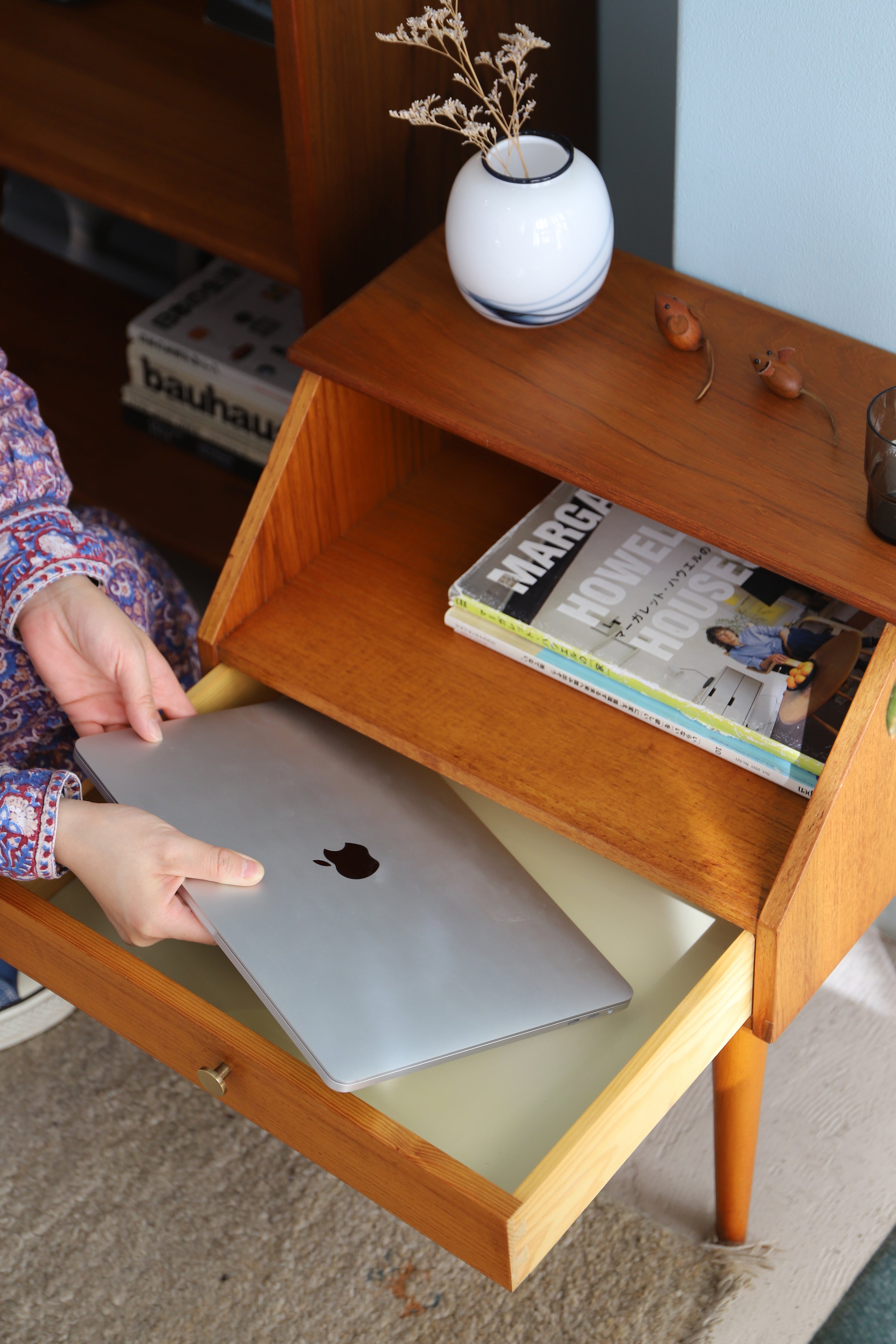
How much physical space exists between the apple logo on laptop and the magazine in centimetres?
21

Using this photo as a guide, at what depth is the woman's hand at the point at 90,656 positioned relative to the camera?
41.5 inches

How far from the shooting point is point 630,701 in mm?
1010

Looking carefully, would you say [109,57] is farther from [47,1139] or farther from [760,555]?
[47,1139]

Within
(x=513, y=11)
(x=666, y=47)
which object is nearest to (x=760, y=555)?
(x=513, y=11)

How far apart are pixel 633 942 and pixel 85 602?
53 centimetres

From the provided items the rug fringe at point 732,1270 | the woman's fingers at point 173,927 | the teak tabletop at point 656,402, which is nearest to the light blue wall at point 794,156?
the teak tabletop at point 656,402

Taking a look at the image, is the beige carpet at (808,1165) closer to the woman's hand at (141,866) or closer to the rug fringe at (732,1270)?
the rug fringe at (732,1270)

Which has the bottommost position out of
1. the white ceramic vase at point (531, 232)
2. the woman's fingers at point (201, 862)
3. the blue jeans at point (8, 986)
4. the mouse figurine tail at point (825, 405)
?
the blue jeans at point (8, 986)

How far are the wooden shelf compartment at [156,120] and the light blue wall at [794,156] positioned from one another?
0.43m

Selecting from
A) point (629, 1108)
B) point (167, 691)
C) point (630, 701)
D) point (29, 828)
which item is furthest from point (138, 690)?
point (629, 1108)

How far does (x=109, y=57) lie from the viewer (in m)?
1.52

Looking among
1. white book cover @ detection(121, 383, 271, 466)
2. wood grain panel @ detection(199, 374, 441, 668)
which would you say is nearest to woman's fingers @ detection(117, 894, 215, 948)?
wood grain panel @ detection(199, 374, 441, 668)

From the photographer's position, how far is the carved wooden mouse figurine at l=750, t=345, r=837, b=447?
0.95 meters

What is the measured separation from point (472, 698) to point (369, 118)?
0.55m
